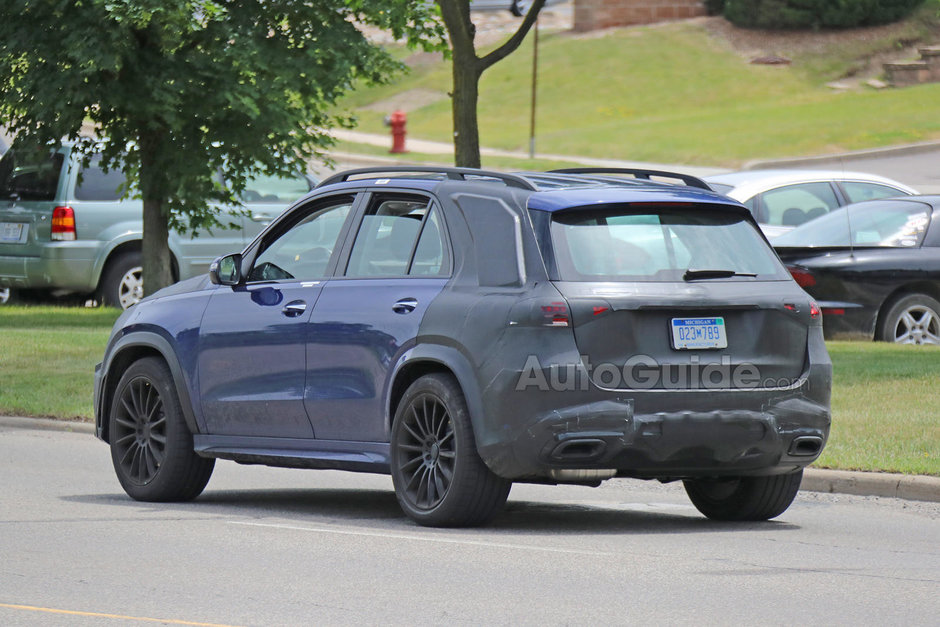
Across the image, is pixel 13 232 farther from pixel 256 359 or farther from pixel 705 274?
pixel 705 274

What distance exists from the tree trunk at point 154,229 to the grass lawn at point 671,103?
2275cm

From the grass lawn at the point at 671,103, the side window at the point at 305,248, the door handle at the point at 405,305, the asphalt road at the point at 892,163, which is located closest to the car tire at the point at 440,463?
the door handle at the point at 405,305

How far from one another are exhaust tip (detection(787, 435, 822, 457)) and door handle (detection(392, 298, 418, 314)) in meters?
1.96

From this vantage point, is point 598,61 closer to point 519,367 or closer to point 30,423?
point 30,423

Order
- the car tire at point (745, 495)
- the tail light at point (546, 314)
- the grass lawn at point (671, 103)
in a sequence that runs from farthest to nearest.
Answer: the grass lawn at point (671, 103), the car tire at point (745, 495), the tail light at point (546, 314)

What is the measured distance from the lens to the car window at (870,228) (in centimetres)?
1664

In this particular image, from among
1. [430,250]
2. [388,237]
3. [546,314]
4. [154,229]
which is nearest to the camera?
[546,314]

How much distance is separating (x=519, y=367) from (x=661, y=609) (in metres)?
1.75

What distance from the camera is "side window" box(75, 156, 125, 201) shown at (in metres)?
21.3

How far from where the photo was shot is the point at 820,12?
59531 mm

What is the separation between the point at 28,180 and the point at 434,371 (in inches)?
557

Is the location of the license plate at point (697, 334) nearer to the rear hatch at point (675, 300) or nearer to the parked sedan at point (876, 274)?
the rear hatch at point (675, 300)

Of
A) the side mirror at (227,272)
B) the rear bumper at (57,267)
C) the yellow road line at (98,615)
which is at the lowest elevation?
the yellow road line at (98,615)

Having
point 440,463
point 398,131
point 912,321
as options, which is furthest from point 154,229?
point 398,131
